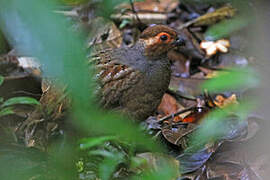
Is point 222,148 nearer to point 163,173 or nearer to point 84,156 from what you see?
point 84,156

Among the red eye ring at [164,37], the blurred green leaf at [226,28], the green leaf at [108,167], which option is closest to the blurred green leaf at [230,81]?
the blurred green leaf at [226,28]

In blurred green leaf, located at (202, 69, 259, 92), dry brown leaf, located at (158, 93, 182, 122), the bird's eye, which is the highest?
blurred green leaf, located at (202, 69, 259, 92)

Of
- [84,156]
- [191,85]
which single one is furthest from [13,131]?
[191,85]

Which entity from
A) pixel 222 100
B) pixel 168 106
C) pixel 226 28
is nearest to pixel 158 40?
pixel 168 106

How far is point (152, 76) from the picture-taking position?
337cm

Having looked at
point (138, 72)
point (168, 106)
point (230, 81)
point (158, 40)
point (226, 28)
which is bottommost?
point (168, 106)

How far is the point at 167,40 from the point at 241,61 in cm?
151

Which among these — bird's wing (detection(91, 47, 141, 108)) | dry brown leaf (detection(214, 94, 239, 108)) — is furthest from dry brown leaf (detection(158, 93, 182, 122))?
bird's wing (detection(91, 47, 141, 108))

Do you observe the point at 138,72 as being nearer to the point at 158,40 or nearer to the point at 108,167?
the point at 158,40

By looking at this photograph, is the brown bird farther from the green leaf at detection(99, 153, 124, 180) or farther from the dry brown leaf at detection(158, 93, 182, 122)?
the green leaf at detection(99, 153, 124, 180)

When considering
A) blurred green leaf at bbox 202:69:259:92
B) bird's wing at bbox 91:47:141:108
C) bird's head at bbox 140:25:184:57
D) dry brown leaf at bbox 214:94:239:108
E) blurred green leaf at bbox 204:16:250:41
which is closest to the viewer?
blurred green leaf at bbox 202:69:259:92

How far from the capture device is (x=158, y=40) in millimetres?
3418

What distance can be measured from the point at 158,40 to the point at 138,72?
0.30m

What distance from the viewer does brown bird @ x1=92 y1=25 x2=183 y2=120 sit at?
329 centimetres
